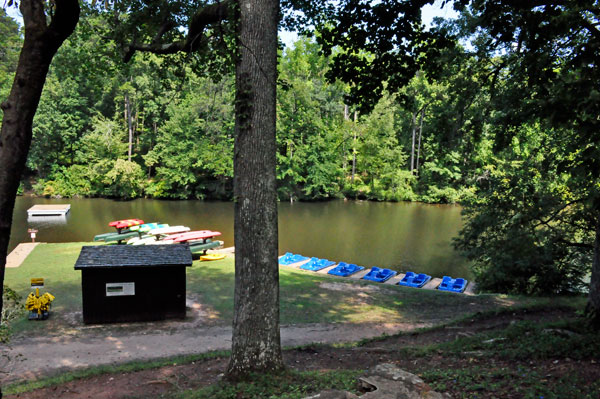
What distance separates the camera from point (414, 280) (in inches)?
760

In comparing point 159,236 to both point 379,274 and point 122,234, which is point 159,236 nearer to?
point 122,234

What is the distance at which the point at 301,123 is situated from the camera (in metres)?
45.3

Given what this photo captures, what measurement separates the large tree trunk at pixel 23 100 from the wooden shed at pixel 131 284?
8.40m

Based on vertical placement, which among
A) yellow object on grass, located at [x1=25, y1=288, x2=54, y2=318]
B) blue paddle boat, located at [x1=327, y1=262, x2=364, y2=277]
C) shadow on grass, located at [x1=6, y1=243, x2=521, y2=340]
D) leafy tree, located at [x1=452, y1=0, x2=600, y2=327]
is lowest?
blue paddle boat, located at [x1=327, y1=262, x2=364, y2=277]

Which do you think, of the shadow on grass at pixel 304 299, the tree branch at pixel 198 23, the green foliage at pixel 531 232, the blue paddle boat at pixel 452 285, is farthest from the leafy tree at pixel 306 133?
the tree branch at pixel 198 23

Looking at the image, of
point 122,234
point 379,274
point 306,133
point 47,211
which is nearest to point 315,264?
point 379,274

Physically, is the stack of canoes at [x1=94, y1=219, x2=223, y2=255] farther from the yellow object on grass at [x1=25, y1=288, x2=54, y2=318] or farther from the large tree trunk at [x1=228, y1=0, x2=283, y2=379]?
the large tree trunk at [x1=228, y1=0, x2=283, y2=379]

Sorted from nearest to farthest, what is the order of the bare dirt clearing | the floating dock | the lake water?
the bare dirt clearing < the lake water < the floating dock

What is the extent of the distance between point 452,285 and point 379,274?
314 centimetres

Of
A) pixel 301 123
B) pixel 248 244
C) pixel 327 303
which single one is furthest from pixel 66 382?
pixel 301 123

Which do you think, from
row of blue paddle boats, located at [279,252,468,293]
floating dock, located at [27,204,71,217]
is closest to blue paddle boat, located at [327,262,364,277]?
row of blue paddle boats, located at [279,252,468,293]

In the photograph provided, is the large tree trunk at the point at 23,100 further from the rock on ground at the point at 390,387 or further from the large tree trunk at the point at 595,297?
the large tree trunk at the point at 595,297

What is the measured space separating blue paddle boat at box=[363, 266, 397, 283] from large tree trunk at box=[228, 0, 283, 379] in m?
13.7

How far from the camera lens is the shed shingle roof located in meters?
12.1
